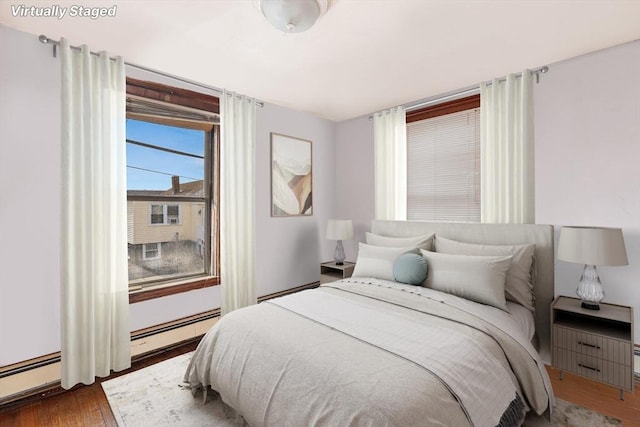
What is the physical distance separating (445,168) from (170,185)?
9.13 feet

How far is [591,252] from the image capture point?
82.7 inches

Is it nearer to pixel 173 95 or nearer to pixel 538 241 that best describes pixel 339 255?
pixel 538 241

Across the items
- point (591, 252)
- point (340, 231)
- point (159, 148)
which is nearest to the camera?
point (591, 252)

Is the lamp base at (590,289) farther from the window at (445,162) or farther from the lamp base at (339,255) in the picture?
the lamp base at (339,255)

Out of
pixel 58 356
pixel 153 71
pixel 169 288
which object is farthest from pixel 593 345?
pixel 153 71

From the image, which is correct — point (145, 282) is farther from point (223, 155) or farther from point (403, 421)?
point (403, 421)

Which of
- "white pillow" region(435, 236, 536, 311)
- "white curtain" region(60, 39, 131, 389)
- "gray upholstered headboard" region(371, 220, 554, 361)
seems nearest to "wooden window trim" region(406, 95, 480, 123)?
"gray upholstered headboard" region(371, 220, 554, 361)

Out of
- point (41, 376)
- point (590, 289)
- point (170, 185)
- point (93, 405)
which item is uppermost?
point (170, 185)

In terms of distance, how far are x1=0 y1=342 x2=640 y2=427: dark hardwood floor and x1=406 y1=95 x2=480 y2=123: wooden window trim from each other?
2.42 metres

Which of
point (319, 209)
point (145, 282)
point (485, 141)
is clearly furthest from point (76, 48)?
point (485, 141)

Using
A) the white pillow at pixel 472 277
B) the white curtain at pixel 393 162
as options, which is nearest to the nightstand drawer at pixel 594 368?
the white pillow at pixel 472 277

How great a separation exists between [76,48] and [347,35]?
196cm

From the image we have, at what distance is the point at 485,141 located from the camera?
2.89 meters

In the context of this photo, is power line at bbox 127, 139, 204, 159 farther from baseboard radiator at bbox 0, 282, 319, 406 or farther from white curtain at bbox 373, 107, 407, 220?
white curtain at bbox 373, 107, 407, 220
